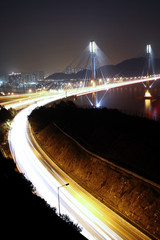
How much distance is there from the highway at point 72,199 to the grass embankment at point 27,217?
1.65ft

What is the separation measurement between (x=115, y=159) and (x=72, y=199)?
98.2 inches

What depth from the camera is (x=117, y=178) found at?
616 cm

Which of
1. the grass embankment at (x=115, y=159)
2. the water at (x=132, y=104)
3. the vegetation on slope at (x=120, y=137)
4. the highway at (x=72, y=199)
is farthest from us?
the water at (x=132, y=104)

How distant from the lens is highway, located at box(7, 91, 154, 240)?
4.61 metres

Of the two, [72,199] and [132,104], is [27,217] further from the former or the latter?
[132,104]

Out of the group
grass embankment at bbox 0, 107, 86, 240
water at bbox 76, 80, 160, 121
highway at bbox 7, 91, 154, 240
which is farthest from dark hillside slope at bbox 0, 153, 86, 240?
water at bbox 76, 80, 160, 121

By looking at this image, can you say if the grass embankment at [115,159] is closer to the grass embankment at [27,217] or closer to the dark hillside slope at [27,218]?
the grass embankment at [27,217]

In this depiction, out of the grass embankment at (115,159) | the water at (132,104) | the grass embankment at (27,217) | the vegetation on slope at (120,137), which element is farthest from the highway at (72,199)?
the water at (132,104)

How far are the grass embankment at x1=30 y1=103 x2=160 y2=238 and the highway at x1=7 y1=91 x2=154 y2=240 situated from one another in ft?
1.04

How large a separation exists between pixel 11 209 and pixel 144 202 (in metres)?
3.08

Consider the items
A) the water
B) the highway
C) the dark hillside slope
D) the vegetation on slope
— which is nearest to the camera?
the dark hillside slope

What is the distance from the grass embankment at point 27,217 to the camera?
3719 millimetres

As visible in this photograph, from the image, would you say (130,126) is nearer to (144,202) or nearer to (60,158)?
(60,158)

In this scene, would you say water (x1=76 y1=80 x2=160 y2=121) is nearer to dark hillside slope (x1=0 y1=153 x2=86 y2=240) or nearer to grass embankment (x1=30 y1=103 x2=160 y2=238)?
grass embankment (x1=30 y1=103 x2=160 y2=238)
